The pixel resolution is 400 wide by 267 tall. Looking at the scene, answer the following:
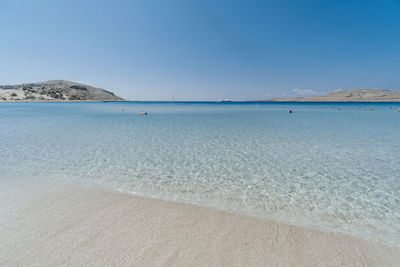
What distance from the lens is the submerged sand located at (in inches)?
102

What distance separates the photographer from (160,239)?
2971mm

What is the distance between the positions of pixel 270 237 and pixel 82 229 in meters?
3.38

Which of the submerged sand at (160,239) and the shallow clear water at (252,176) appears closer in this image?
the submerged sand at (160,239)

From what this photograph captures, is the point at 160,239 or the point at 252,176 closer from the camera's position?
the point at 160,239

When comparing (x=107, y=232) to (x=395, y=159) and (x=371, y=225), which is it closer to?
(x=371, y=225)

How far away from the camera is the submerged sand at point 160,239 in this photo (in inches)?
102

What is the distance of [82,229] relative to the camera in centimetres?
319

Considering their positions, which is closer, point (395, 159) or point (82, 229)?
point (82, 229)

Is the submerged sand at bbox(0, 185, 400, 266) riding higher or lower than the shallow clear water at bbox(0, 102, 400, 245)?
higher

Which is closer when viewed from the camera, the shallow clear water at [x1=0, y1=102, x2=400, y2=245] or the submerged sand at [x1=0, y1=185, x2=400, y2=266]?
the submerged sand at [x1=0, y1=185, x2=400, y2=266]

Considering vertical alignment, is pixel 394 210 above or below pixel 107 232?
below

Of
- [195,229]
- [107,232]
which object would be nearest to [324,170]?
[195,229]

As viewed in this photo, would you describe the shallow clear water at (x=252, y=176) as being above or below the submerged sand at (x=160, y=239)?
below

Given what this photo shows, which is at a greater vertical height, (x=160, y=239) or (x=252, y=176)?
(x=160, y=239)
